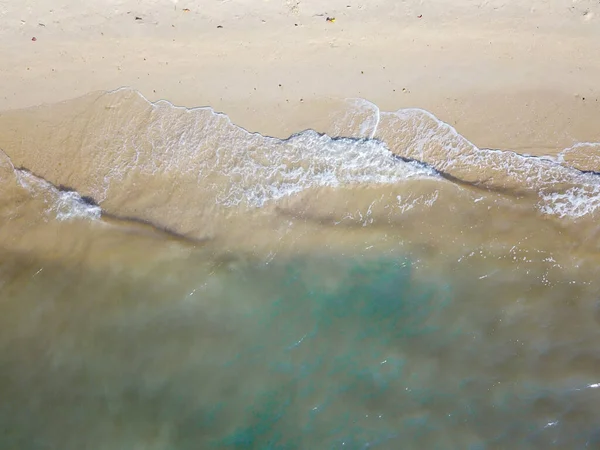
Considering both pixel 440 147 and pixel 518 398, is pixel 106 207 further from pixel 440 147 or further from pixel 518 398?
pixel 518 398

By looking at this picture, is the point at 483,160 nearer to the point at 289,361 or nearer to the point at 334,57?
the point at 334,57

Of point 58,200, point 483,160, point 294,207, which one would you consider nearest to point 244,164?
point 294,207

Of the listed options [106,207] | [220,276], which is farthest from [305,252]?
[106,207]

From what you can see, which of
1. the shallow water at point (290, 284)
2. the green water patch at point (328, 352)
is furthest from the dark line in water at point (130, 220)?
the green water patch at point (328, 352)

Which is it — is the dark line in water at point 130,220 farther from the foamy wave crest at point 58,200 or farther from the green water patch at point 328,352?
the green water patch at point 328,352

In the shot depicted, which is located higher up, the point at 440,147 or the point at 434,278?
the point at 440,147

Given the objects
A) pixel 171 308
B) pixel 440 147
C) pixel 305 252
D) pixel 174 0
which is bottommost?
pixel 171 308
